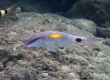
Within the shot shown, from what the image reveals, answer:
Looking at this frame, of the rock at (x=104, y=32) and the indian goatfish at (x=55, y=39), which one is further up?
the indian goatfish at (x=55, y=39)

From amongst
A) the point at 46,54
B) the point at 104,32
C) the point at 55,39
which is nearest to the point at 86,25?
the point at 104,32

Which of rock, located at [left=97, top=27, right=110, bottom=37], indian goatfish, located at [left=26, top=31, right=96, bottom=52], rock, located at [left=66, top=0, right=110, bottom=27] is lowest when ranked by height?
rock, located at [left=97, top=27, right=110, bottom=37]

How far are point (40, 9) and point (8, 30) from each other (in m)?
4.85

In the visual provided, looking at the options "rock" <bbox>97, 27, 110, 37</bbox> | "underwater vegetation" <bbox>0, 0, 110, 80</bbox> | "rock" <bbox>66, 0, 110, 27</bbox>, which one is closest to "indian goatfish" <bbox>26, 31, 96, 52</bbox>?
"underwater vegetation" <bbox>0, 0, 110, 80</bbox>

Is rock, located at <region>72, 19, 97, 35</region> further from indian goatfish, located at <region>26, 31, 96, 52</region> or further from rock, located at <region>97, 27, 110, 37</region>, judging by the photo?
indian goatfish, located at <region>26, 31, 96, 52</region>

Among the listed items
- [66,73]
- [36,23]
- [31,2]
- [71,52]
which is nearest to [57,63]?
[66,73]

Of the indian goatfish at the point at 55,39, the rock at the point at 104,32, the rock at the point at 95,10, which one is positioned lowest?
the rock at the point at 104,32

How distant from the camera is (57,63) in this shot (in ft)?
11.4

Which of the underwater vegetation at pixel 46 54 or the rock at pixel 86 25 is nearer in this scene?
the underwater vegetation at pixel 46 54

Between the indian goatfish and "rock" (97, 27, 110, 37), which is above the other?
the indian goatfish

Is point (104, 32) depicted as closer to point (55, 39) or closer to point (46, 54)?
point (46, 54)

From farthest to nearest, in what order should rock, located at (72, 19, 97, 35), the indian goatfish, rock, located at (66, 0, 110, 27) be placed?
rock, located at (66, 0, 110, 27)
rock, located at (72, 19, 97, 35)
the indian goatfish

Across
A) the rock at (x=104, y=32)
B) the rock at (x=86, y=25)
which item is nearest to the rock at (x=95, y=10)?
the rock at (x=86, y=25)

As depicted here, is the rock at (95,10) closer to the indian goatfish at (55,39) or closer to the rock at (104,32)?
the rock at (104,32)
